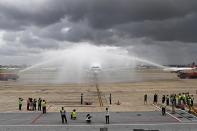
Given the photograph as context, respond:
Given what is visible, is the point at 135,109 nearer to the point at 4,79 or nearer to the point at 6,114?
the point at 6,114

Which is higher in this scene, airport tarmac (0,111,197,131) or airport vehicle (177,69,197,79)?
airport vehicle (177,69,197,79)

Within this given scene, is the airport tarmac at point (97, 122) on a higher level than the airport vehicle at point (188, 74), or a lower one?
lower

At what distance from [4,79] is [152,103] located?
253 ft

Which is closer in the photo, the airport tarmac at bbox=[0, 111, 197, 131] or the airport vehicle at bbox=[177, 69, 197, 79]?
the airport tarmac at bbox=[0, 111, 197, 131]

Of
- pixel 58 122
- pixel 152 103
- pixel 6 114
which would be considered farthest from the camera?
pixel 152 103

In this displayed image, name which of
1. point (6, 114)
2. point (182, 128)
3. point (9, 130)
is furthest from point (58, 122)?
point (182, 128)

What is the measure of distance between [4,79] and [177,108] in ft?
277

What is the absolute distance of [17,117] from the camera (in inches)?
1532

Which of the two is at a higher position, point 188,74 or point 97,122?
point 188,74

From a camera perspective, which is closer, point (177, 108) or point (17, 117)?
point (17, 117)

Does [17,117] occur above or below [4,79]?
below

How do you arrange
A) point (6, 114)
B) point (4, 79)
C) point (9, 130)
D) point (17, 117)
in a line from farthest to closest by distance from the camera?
point (4, 79)
point (6, 114)
point (17, 117)
point (9, 130)

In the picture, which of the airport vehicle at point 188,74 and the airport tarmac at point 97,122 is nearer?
the airport tarmac at point 97,122

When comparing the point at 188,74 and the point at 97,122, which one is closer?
the point at 97,122
